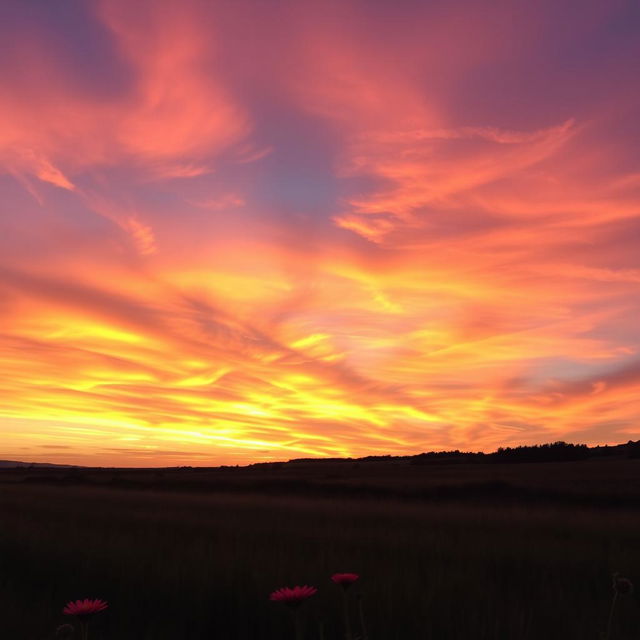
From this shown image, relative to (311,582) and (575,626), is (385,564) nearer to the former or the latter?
(311,582)

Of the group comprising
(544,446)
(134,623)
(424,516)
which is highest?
(544,446)

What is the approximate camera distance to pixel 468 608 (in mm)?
5539

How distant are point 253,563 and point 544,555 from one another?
14.3ft

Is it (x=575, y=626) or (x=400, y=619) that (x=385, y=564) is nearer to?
(x=400, y=619)

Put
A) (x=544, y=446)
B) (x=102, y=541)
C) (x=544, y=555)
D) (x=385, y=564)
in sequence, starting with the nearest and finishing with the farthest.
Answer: (x=385, y=564), (x=544, y=555), (x=102, y=541), (x=544, y=446)

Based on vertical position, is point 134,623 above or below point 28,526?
below

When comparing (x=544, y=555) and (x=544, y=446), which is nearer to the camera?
(x=544, y=555)

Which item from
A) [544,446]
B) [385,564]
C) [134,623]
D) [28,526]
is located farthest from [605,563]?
[544,446]

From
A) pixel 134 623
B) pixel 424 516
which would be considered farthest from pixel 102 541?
pixel 424 516

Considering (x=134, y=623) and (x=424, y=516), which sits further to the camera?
(x=424, y=516)

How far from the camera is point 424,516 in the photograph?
1712 cm

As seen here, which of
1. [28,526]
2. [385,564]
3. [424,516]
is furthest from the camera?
[424,516]

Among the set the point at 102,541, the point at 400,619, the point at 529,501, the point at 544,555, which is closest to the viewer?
the point at 400,619

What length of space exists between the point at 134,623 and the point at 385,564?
11.1 feet
